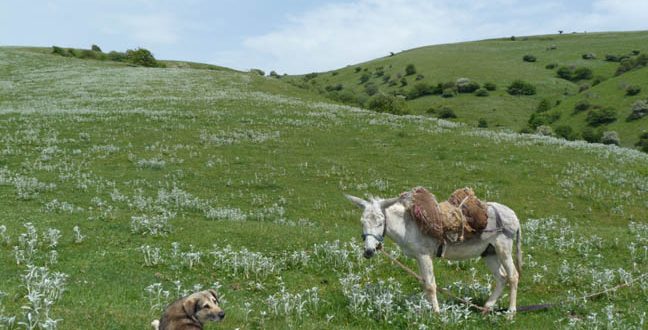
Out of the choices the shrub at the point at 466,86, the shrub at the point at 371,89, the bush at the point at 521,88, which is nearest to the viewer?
the bush at the point at 521,88

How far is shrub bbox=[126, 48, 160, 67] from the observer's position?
10662 centimetres

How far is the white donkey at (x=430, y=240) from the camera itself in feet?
29.2

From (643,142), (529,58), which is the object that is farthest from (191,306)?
(529,58)

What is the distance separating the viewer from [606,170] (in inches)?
1240

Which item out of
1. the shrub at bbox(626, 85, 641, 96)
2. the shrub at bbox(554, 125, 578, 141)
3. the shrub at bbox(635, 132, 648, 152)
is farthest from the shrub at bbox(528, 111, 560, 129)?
the shrub at bbox(635, 132, 648, 152)

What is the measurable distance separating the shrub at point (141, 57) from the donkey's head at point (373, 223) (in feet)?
356

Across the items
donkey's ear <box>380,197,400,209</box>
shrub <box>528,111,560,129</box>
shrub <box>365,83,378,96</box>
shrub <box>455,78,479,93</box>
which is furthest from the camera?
shrub <box>365,83,378,96</box>

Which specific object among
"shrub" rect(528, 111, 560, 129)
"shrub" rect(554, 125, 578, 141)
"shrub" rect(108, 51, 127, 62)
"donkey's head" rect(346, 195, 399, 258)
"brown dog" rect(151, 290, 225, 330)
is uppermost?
"shrub" rect(108, 51, 127, 62)

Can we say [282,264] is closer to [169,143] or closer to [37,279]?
[37,279]

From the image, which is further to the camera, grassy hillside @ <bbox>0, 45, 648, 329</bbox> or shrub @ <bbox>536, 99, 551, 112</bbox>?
shrub @ <bbox>536, 99, 551, 112</bbox>

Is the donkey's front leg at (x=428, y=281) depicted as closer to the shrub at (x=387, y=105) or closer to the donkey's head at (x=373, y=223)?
the donkey's head at (x=373, y=223)

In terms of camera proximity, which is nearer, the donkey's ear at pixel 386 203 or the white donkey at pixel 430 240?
the white donkey at pixel 430 240

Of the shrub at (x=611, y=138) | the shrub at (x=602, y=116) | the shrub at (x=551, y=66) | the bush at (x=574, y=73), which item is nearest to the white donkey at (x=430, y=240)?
the shrub at (x=611, y=138)

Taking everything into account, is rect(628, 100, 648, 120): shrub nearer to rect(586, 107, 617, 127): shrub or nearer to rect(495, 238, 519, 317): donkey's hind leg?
rect(586, 107, 617, 127): shrub
